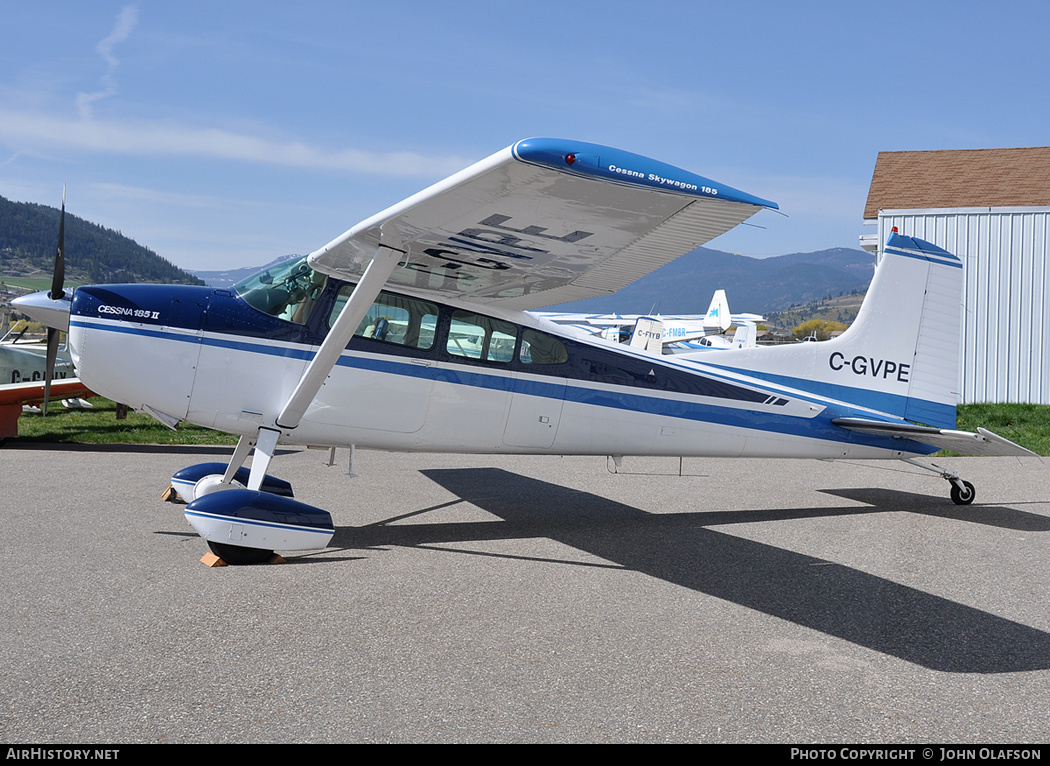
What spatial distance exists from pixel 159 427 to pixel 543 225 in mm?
11626

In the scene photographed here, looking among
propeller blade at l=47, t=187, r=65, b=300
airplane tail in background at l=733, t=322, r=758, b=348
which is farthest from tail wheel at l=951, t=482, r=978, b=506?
airplane tail in background at l=733, t=322, r=758, b=348

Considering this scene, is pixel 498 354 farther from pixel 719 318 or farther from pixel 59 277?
Result: pixel 719 318

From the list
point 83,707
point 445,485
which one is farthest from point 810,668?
point 445,485

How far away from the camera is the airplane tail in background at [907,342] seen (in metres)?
7.91

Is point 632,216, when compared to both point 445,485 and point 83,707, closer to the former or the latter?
point 83,707

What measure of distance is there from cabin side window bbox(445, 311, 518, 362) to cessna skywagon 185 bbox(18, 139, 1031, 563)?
0.8 inches

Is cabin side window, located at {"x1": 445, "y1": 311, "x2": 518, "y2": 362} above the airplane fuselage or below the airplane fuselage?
above

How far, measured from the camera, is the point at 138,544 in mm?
5707

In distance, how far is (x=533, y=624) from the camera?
4191mm

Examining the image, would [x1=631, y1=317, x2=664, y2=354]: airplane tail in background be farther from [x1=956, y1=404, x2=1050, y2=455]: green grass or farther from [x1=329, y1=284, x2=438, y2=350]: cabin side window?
[x1=329, y1=284, x2=438, y2=350]: cabin side window

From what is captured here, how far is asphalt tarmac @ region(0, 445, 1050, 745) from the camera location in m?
2.99

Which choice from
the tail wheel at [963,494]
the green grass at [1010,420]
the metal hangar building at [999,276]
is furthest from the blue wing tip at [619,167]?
the metal hangar building at [999,276]

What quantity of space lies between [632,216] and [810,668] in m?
2.43

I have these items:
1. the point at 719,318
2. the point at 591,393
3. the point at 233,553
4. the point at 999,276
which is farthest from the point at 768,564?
the point at 719,318
